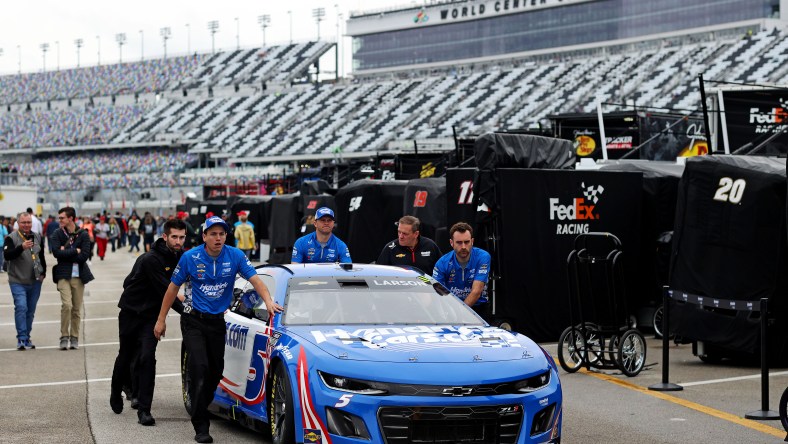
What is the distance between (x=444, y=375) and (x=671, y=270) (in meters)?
7.62

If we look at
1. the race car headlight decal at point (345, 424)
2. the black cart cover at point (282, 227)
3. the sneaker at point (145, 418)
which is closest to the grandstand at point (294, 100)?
the black cart cover at point (282, 227)

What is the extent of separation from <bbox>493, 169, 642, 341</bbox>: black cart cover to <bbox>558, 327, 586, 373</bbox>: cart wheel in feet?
8.38

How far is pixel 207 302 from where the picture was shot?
866 cm

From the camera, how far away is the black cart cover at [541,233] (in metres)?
15.8

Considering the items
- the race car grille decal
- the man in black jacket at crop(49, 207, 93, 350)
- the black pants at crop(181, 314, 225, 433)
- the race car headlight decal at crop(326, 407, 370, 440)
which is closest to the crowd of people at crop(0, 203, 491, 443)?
the black pants at crop(181, 314, 225, 433)

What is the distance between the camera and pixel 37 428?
9.30 m

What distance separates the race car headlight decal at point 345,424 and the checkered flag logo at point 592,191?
32.6ft

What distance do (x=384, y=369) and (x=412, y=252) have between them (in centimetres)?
474

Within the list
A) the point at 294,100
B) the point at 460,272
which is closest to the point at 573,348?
the point at 460,272

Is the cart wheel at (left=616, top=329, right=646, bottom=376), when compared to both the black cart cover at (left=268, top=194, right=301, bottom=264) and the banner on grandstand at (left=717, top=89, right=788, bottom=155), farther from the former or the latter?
the black cart cover at (left=268, top=194, right=301, bottom=264)

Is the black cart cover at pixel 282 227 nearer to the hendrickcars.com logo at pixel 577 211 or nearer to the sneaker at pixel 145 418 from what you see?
the hendrickcars.com logo at pixel 577 211

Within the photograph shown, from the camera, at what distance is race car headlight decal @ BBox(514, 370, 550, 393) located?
23.5 ft

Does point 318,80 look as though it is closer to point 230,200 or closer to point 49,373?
point 230,200

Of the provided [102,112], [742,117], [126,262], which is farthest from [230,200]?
[102,112]
